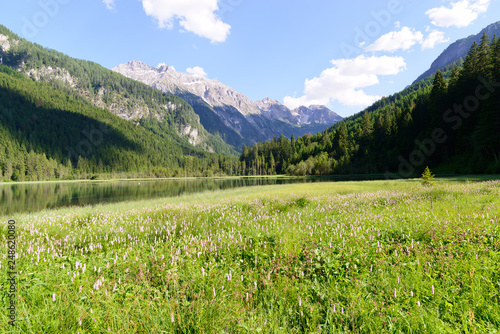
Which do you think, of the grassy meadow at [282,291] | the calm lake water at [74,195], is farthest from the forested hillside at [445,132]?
the grassy meadow at [282,291]

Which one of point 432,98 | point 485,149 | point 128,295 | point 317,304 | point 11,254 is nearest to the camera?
point 317,304

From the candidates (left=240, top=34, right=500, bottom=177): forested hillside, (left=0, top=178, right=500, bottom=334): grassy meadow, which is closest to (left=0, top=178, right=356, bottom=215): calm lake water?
(left=0, top=178, right=500, bottom=334): grassy meadow

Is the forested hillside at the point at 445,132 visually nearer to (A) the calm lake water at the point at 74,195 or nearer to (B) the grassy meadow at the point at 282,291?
(A) the calm lake water at the point at 74,195

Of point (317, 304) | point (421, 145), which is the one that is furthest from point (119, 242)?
point (421, 145)

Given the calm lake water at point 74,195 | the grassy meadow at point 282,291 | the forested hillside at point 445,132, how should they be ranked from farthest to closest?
1. the forested hillside at point 445,132
2. the calm lake water at point 74,195
3. the grassy meadow at point 282,291

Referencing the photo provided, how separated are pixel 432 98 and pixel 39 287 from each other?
95.6 metres

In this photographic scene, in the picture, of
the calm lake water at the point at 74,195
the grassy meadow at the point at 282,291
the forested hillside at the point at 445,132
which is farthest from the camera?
the forested hillside at the point at 445,132

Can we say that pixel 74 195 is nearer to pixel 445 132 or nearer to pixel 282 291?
pixel 282 291

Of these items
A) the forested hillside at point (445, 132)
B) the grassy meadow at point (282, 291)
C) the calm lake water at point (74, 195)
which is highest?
the forested hillside at point (445, 132)

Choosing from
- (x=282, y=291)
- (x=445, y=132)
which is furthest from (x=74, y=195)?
(x=445, y=132)

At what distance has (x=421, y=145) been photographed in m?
70.8

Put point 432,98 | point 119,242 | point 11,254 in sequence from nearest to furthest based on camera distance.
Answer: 1. point 11,254
2. point 119,242
3. point 432,98

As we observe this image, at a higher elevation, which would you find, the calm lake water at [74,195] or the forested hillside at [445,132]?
the forested hillside at [445,132]

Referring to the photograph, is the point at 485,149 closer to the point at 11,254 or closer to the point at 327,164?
the point at 327,164
